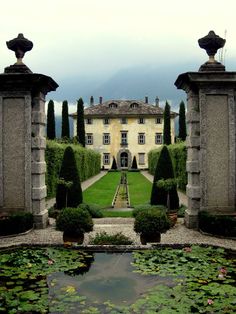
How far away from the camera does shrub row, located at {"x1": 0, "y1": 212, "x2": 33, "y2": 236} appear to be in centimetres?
1074

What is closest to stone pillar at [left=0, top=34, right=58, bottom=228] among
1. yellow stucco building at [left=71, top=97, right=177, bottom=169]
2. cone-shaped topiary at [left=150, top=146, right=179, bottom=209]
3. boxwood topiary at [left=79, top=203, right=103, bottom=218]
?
boxwood topiary at [left=79, top=203, right=103, bottom=218]

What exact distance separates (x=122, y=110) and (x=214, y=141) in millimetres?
51553

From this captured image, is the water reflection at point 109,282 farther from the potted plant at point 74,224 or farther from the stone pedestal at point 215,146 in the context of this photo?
the stone pedestal at point 215,146

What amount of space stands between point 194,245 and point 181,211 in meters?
6.54

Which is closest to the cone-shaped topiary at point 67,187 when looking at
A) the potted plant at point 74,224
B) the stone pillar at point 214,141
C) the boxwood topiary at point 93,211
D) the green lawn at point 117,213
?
the boxwood topiary at point 93,211

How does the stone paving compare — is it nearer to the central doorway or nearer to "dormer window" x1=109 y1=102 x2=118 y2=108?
the central doorway

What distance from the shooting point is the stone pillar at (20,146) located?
11.6 m

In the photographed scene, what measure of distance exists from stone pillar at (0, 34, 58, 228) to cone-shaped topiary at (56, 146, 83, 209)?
4.41 meters

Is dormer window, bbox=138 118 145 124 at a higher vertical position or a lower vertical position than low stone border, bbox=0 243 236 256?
higher

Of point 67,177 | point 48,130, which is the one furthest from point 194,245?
point 48,130

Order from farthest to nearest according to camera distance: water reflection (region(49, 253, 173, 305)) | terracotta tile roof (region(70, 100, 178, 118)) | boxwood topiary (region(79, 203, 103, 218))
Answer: terracotta tile roof (region(70, 100, 178, 118)) → boxwood topiary (region(79, 203, 103, 218)) → water reflection (region(49, 253, 173, 305))

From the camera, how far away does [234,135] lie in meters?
11.6

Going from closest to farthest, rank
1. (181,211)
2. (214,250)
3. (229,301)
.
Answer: (229,301) < (214,250) < (181,211)

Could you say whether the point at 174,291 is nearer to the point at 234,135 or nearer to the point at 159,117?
the point at 234,135
